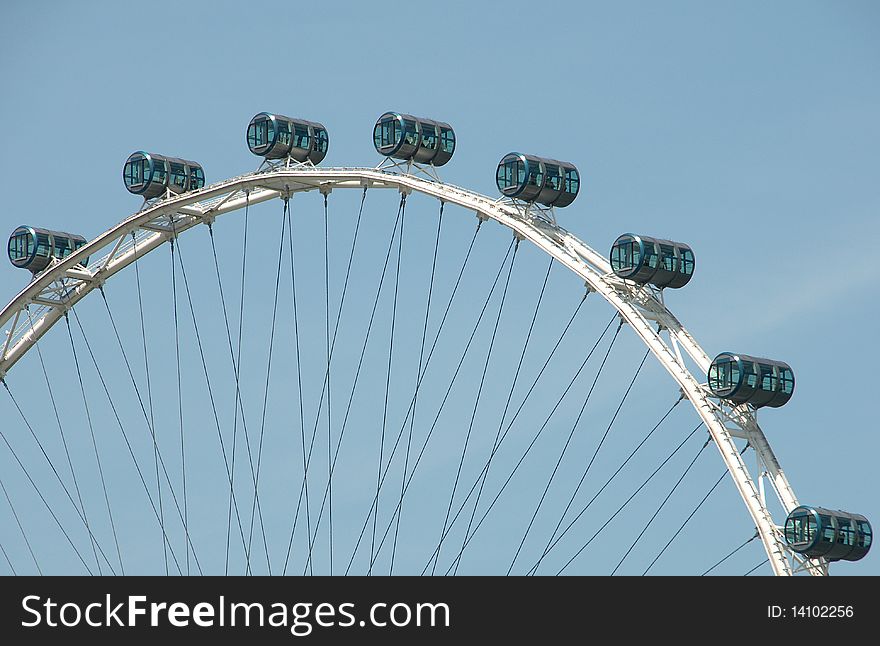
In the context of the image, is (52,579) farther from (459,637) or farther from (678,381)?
(678,381)

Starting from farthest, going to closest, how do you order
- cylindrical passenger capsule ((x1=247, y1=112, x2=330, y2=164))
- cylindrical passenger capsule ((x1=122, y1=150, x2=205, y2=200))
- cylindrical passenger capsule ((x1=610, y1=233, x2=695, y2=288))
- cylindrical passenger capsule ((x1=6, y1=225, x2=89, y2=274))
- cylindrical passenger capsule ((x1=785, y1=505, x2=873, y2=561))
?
1. cylindrical passenger capsule ((x1=6, y1=225, x2=89, y2=274))
2. cylindrical passenger capsule ((x1=122, y1=150, x2=205, y2=200))
3. cylindrical passenger capsule ((x1=247, y1=112, x2=330, y2=164))
4. cylindrical passenger capsule ((x1=610, y1=233, x2=695, y2=288))
5. cylindrical passenger capsule ((x1=785, y1=505, x2=873, y2=561))

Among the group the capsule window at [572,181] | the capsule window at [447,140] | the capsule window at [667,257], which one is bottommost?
the capsule window at [667,257]

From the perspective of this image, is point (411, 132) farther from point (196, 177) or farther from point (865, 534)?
point (865, 534)

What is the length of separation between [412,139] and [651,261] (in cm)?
1068

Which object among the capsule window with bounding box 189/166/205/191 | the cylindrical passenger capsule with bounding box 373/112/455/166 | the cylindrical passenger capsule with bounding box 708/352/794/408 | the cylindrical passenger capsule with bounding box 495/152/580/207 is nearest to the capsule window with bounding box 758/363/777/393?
the cylindrical passenger capsule with bounding box 708/352/794/408

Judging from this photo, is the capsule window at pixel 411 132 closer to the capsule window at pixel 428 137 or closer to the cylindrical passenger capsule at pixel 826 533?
the capsule window at pixel 428 137

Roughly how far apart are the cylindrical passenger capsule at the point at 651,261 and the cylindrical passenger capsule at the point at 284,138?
586 inches

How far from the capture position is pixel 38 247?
347ft

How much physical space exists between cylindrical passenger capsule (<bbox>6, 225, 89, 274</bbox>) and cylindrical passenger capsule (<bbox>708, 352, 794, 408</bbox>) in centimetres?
3424

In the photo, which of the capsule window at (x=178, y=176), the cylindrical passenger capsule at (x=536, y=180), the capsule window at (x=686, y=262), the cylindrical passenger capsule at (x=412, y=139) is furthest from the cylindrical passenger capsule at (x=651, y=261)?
the capsule window at (x=178, y=176)

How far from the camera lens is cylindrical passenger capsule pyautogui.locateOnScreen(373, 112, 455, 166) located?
8950 centimetres

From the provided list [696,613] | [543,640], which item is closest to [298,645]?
[543,640]

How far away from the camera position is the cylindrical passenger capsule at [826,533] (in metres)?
77.7

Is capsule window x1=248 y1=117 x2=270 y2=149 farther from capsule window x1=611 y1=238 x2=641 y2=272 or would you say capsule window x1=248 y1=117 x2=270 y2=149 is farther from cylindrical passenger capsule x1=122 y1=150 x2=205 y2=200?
capsule window x1=611 y1=238 x2=641 y2=272
